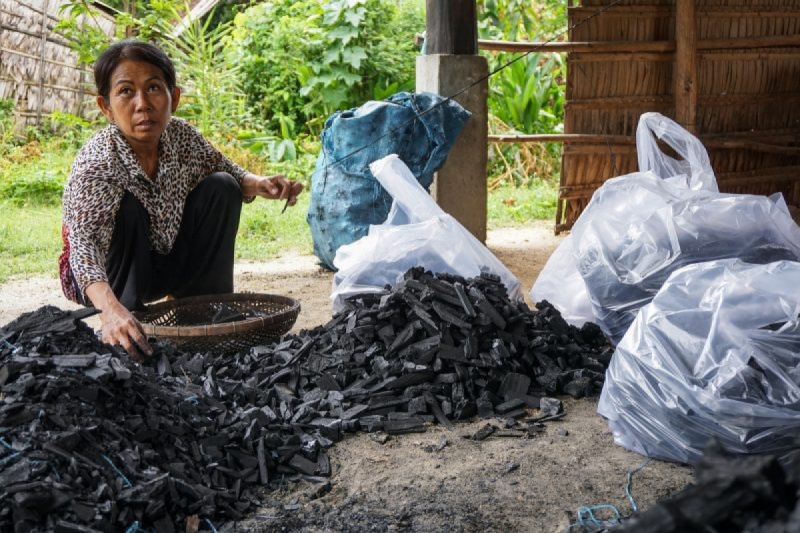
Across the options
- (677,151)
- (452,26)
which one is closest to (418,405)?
(677,151)

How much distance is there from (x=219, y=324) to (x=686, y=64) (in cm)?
465

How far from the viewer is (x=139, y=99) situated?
3.84 m

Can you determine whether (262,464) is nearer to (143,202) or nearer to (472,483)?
(472,483)

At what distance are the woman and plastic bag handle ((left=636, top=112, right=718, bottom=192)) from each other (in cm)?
170

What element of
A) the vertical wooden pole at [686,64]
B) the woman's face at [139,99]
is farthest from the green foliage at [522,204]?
the woman's face at [139,99]

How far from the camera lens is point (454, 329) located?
3568 mm

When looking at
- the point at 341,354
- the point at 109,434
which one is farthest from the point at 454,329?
the point at 109,434

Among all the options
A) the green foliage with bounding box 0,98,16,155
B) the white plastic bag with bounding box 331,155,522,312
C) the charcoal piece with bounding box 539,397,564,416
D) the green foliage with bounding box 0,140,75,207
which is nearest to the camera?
the charcoal piece with bounding box 539,397,564,416

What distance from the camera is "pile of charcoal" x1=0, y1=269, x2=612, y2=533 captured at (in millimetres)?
2365

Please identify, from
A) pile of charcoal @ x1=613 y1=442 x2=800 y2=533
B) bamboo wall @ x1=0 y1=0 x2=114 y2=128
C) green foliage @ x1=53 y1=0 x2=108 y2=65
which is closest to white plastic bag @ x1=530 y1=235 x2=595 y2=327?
pile of charcoal @ x1=613 y1=442 x2=800 y2=533

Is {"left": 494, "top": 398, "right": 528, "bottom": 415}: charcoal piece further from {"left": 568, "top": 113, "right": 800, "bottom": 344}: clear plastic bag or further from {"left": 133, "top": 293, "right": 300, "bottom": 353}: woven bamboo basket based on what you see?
{"left": 133, "top": 293, "right": 300, "bottom": 353}: woven bamboo basket

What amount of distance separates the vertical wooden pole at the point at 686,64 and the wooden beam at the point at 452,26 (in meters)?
1.74

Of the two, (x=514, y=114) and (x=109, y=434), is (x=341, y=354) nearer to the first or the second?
(x=109, y=434)

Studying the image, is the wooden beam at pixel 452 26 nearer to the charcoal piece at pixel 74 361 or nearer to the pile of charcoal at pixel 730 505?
the charcoal piece at pixel 74 361
